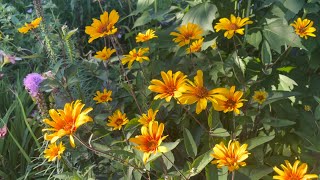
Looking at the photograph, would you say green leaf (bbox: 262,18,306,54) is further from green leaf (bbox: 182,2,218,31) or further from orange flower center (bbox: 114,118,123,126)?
orange flower center (bbox: 114,118,123,126)

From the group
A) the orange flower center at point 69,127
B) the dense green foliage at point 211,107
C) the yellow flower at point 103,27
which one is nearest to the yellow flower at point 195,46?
the dense green foliage at point 211,107

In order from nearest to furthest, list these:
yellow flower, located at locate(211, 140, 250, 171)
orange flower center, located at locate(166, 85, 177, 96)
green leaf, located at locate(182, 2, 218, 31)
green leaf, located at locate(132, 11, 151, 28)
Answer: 1. yellow flower, located at locate(211, 140, 250, 171)
2. orange flower center, located at locate(166, 85, 177, 96)
3. green leaf, located at locate(182, 2, 218, 31)
4. green leaf, located at locate(132, 11, 151, 28)

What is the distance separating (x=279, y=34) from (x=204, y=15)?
26 cm

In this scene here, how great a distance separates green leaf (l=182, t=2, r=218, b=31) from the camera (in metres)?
1.42

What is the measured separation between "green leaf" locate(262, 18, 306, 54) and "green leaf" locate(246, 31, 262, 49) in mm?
20

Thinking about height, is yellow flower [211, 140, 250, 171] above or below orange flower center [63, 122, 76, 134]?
below

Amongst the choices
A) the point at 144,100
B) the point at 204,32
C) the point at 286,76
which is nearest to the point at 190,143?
the point at 144,100

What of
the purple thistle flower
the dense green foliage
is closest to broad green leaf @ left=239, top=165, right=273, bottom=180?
the dense green foliage

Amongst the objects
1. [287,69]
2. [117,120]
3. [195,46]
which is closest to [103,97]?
[117,120]

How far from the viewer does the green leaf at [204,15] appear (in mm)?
1417

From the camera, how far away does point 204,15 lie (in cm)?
143

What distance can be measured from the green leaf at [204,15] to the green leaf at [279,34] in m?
0.19

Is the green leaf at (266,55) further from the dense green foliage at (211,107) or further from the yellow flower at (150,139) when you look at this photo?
the yellow flower at (150,139)

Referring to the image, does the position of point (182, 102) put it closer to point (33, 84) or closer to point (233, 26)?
point (233, 26)
